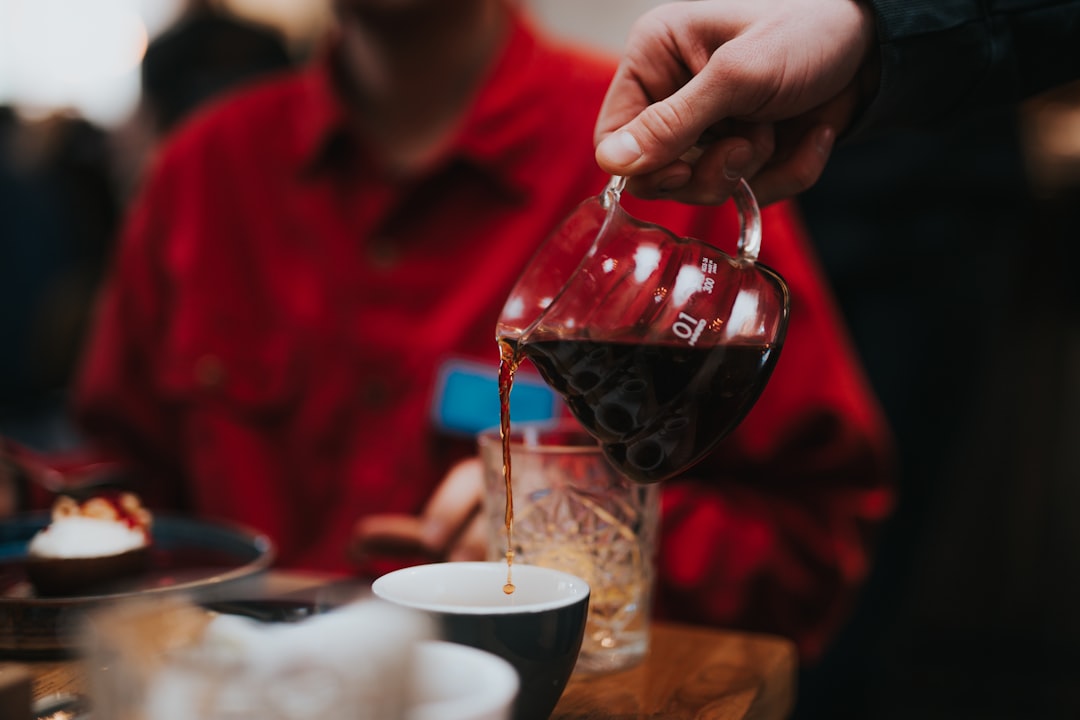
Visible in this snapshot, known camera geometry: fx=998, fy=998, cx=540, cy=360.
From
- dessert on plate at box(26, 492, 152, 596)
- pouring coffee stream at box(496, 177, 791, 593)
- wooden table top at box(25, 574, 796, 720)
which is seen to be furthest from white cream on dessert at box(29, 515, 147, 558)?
pouring coffee stream at box(496, 177, 791, 593)

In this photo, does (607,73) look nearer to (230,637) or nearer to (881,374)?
(881,374)

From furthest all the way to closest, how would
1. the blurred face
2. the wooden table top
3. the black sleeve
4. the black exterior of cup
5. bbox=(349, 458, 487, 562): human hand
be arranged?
the blurred face
bbox=(349, 458, 487, 562): human hand
the black sleeve
the wooden table top
the black exterior of cup

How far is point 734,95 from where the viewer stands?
2.22 ft

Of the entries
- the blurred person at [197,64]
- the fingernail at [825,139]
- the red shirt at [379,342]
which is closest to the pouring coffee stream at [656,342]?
the fingernail at [825,139]

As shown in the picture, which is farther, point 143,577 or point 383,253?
point 383,253

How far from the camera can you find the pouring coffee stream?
64 cm

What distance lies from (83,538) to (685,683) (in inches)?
19.7

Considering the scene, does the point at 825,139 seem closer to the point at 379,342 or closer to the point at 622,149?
the point at 622,149

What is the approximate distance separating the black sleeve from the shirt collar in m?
0.66

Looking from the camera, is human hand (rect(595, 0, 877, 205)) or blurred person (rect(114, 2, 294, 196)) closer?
human hand (rect(595, 0, 877, 205))

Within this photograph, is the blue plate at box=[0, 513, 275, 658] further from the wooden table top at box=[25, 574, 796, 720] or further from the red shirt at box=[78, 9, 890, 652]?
the red shirt at box=[78, 9, 890, 652]

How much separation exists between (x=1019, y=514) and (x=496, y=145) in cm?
229

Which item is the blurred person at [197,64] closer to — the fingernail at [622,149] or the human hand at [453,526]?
the human hand at [453,526]

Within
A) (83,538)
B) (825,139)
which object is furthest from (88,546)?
(825,139)
